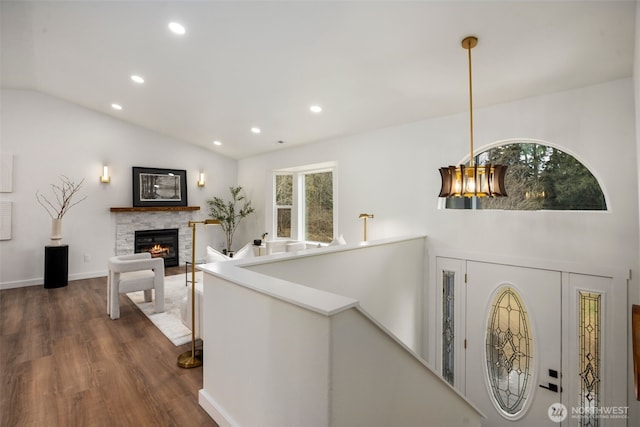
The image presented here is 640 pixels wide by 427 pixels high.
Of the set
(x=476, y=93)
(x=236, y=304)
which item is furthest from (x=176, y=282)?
A: (x=476, y=93)

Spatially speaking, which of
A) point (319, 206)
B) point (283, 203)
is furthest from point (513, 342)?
point (283, 203)

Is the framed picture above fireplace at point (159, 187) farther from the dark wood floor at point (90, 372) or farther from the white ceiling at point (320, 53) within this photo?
the dark wood floor at point (90, 372)

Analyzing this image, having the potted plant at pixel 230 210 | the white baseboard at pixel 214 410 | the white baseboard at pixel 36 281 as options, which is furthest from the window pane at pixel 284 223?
the white baseboard at pixel 214 410

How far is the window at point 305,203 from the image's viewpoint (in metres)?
5.93

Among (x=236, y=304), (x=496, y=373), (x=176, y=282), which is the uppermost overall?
(x=236, y=304)

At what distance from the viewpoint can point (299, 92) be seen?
12.6 ft

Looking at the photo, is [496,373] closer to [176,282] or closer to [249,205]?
[176,282]

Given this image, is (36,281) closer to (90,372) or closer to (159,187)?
(159,187)

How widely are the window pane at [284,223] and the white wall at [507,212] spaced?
1872 millimetres

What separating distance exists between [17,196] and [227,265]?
18.2ft

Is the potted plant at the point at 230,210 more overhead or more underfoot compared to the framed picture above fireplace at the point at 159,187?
more underfoot

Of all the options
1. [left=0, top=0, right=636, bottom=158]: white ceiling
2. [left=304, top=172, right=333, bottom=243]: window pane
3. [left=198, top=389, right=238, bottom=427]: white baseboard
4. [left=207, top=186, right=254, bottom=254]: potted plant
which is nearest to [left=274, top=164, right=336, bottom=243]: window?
[left=304, top=172, right=333, bottom=243]: window pane

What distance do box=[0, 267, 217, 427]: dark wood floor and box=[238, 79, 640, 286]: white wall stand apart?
310cm

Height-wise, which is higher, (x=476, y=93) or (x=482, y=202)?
(x=476, y=93)
